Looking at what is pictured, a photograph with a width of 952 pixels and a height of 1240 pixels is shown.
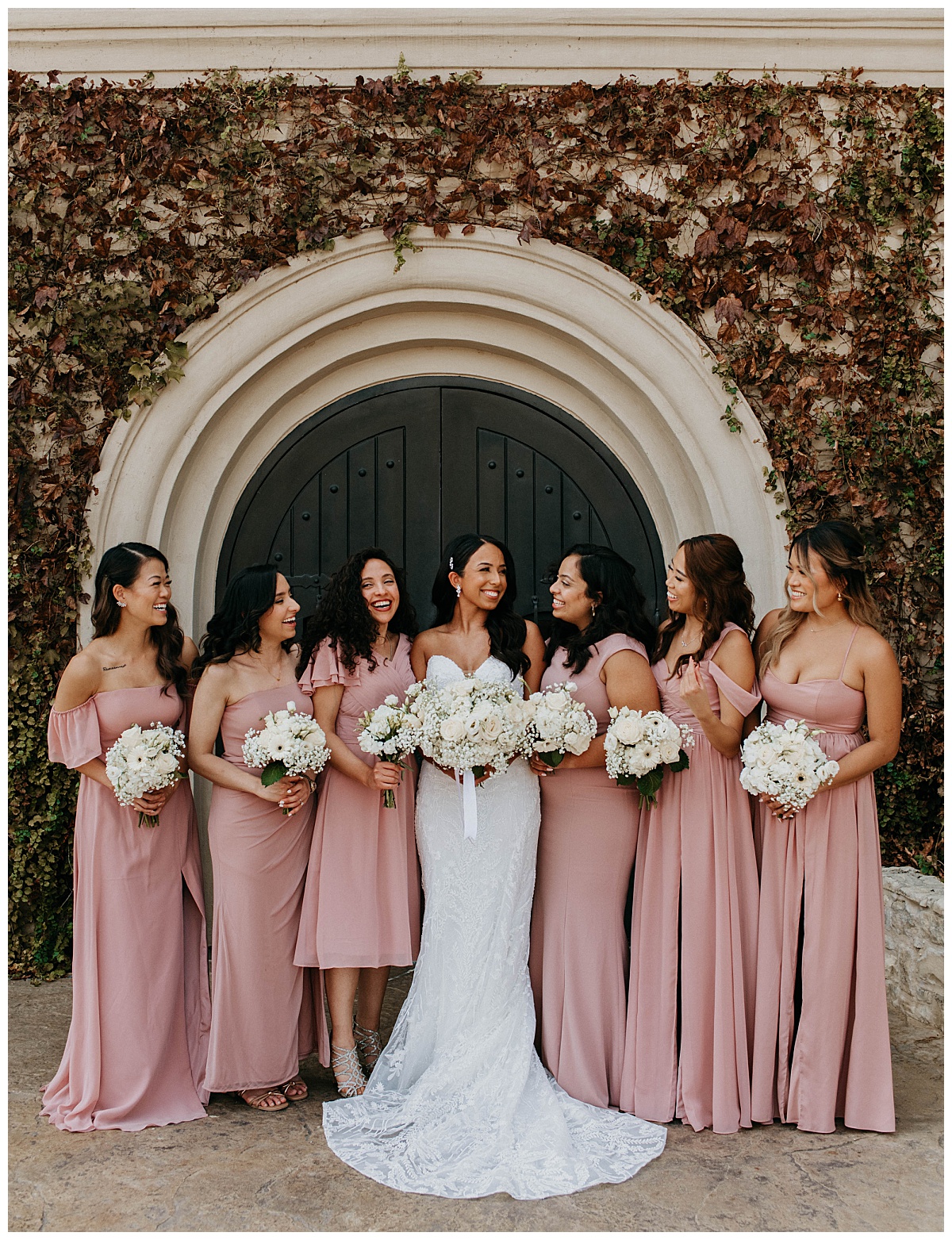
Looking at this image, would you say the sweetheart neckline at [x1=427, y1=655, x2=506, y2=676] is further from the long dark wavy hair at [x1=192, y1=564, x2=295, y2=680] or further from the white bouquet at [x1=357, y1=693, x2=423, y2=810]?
the long dark wavy hair at [x1=192, y1=564, x2=295, y2=680]

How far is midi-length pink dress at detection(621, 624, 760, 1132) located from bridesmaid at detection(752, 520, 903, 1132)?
93 mm

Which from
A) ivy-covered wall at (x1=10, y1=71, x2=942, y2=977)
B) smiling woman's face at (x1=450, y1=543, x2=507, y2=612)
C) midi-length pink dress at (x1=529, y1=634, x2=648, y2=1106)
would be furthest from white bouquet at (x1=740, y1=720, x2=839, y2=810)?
ivy-covered wall at (x1=10, y1=71, x2=942, y2=977)

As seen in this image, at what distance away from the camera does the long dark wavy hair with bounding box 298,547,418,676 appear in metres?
4.29

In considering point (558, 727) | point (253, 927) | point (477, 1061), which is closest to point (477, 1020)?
point (477, 1061)

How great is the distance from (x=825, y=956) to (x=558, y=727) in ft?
4.76

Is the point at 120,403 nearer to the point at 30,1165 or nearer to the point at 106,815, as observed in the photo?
the point at 106,815

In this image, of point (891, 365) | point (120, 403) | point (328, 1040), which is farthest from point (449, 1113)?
point (891, 365)

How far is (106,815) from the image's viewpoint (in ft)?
13.6

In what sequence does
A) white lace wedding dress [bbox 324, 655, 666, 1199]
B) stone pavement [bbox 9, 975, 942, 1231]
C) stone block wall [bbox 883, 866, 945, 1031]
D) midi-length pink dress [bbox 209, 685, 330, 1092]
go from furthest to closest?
stone block wall [bbox 883, 866, 945, 1031]
midi-length pink dress [bbox 209, 685, 330, 1092]
white lace wedding dress [bbox 324, 655, 666, 1199]
stone pavement [bbox 9, 975, 942, 1231]

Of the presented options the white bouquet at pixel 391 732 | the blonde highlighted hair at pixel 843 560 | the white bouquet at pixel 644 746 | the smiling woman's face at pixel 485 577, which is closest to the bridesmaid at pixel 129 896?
the white bouquet at pixel 391 732

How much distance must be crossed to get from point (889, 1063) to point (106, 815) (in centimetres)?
341

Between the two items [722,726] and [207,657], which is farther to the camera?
[207,657]

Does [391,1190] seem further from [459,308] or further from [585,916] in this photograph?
[459,308]

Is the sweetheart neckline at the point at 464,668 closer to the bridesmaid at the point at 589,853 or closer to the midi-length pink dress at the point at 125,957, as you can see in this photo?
the bridesmaid at the point at 589,853
